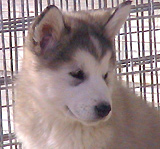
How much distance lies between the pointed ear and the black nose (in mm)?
446

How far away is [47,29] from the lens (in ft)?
7.04

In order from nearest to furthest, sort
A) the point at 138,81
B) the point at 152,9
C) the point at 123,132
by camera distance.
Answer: the point at 123,132 < the point at 152,9 < the point at 138,81

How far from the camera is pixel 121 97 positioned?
2.44 metres

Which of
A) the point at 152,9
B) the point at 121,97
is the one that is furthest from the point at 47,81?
the point at 152,9

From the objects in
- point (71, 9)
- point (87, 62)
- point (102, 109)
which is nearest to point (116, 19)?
point (87, 62)

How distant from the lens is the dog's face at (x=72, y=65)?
81.0 inches

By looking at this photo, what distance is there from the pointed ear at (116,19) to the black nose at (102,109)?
0.45 meters

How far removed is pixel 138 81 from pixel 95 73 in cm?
121

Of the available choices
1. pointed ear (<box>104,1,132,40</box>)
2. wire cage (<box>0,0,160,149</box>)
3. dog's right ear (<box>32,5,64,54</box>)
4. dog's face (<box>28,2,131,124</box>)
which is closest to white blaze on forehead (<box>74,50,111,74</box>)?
dog's face (<box>28,2,131,124</box>)

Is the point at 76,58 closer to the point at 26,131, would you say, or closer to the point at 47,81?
the point at 47,81

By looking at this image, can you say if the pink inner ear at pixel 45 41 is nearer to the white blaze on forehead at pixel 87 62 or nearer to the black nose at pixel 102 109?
the white blaze on forehead at pixel 87 62

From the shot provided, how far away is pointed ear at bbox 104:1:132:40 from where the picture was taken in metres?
2.26

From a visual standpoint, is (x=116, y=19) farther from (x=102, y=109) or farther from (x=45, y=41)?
(x=102, y=109)

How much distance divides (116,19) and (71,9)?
0.75 meters
